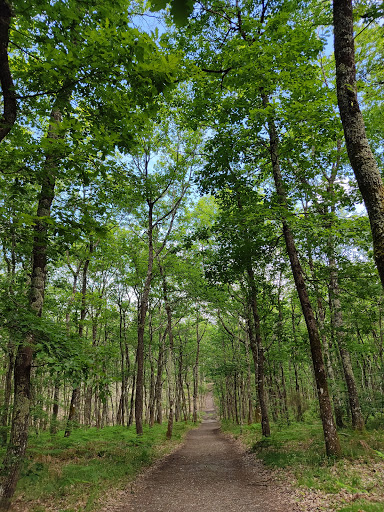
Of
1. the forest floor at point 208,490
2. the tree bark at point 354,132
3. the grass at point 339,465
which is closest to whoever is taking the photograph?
the tree bark at point 354,132

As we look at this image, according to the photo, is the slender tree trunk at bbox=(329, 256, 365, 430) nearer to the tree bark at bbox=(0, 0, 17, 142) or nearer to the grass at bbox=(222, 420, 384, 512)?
the grass at bbox=(222, 420, 384, 512)

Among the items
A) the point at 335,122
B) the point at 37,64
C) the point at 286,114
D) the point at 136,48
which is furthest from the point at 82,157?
the point at 335,122

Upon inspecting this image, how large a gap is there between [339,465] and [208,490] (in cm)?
386

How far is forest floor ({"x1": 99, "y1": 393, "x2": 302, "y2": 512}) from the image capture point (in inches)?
274

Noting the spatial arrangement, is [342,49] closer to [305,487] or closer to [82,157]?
[82,157]

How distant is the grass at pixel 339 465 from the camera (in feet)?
20.1

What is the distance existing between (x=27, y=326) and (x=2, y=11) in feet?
15.7

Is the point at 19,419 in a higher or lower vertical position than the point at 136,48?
lower

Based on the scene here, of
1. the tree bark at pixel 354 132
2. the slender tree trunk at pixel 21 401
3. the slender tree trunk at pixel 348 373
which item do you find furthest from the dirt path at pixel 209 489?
the tree bark at pixel 354 132

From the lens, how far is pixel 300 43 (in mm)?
8133

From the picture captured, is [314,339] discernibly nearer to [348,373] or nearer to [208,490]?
[348,373]

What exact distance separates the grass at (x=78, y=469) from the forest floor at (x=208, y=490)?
608mm

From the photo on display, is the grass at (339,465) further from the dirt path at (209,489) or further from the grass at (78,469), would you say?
the grass at (78,469)

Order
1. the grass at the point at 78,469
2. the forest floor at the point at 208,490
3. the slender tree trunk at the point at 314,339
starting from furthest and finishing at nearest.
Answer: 1. the slender tree trunk at the point at 314,339
2. the grass at the point at 78,469
3. the forest floor at the point at 208,490
